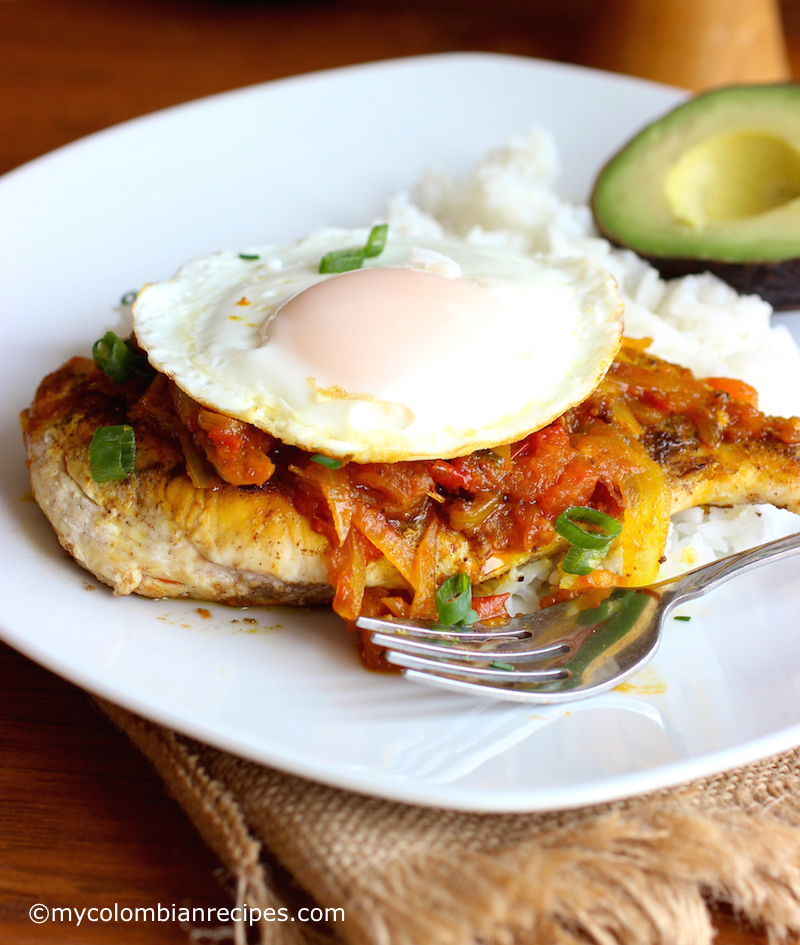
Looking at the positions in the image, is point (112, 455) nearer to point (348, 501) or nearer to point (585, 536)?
point (348, 501)

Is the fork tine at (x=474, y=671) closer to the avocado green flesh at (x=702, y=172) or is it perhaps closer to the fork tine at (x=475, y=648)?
the fork tine at (x=475, y=648)

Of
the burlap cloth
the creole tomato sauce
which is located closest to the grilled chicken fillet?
the creole tomato sauce

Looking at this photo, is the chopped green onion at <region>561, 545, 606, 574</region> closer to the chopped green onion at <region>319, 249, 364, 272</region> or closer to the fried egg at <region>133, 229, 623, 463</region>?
the fried egg at <region>133, 229, 623, 463</region>

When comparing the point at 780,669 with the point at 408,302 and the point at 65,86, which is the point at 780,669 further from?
the point at 65,86

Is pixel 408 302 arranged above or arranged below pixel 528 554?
above

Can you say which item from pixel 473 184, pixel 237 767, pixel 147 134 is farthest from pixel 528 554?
pixel 147 134
